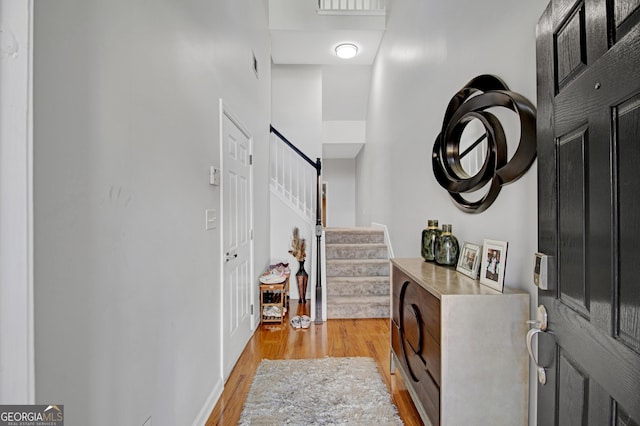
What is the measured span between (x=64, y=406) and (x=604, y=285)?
133cm

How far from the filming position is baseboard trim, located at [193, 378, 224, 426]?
1.68 metres

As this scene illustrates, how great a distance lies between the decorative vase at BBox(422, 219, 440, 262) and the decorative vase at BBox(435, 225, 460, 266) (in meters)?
Answer: 0.07

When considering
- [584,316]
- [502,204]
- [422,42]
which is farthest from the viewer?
[422,42]

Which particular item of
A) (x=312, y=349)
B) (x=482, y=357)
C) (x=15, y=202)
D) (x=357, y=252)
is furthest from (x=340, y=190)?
(x=15, y=202)

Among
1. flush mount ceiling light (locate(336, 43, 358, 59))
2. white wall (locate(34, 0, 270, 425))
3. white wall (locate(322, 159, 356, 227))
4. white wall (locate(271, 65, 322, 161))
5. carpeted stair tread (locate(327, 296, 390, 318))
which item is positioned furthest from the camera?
white wall (locate(322, 159, 356, 227))

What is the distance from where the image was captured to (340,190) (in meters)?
8.47

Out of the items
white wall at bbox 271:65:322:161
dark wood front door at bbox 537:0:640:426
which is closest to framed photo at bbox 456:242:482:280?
dark wood front door at bbox 537:0:640:426

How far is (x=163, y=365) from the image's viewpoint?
4.25 feet

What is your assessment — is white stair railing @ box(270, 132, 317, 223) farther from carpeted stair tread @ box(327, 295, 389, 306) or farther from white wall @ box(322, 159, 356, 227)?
white wall @ box(322, 159, 356, 227)

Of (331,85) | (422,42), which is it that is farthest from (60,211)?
(331,85)

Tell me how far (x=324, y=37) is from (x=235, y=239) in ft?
10.8

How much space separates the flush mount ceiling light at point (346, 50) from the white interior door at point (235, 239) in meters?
2.45

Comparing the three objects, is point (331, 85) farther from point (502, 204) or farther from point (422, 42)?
point (502, 204)

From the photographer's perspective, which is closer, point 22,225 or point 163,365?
point 22,225
